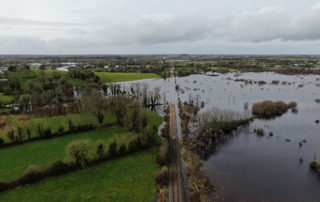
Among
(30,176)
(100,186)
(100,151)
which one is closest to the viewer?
(100,186)

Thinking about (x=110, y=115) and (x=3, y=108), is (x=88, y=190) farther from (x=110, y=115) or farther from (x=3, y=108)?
(x=3, y=108)

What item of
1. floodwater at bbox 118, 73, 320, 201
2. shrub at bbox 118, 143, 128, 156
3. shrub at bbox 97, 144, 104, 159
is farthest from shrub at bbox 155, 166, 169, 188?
shrub at bbox 97, 144, 104, 159

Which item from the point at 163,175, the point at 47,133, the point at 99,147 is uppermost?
the point at 99,147

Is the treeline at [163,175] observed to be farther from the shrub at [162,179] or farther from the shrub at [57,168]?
the shrub at [57,168]

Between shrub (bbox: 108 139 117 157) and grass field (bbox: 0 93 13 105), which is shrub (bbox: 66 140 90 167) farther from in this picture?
grass field (bbox: 0 93 13 105)

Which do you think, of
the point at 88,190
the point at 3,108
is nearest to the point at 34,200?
the point at 88,190

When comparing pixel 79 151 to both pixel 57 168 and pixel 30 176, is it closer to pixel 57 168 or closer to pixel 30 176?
pixel 57 168

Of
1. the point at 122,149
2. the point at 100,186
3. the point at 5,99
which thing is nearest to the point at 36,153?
the point at 122,149

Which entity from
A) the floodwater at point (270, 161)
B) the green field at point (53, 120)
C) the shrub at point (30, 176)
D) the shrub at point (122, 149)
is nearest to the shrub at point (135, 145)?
the shrub at point (122, 149)
